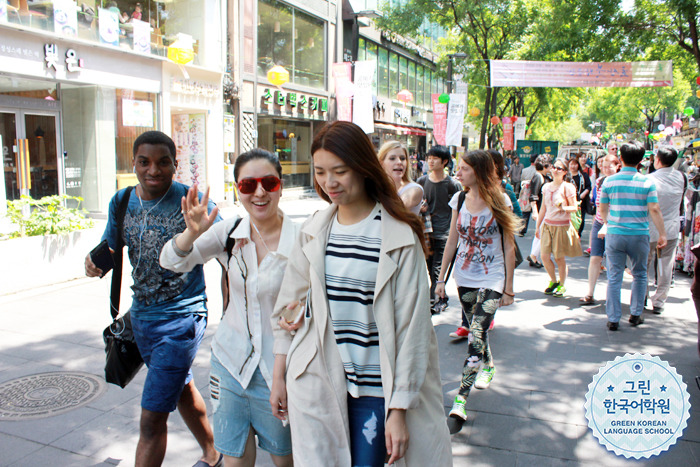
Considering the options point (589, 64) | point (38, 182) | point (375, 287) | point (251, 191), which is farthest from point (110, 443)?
point (589, 64)

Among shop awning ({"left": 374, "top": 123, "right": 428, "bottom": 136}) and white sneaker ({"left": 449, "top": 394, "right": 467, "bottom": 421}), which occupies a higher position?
shop awning ({"left": 374, "top": 123, "right": 428, "bottom": 136})

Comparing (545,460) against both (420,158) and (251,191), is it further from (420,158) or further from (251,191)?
(420,158)

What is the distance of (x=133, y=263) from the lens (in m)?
2.90

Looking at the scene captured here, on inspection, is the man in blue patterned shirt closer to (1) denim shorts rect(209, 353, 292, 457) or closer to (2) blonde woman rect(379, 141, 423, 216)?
(2) blonde woman rect(379, 141, 423, 216)

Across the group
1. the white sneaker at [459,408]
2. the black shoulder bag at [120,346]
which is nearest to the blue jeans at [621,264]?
the white sneaker at [459,408]

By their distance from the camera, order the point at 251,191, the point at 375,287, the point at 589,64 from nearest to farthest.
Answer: the point at 375,287, the point at 251,191, the point at 589,64

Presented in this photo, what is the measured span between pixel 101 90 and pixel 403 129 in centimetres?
2050

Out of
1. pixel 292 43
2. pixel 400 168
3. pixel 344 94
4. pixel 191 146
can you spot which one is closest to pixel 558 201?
pixel 400 168

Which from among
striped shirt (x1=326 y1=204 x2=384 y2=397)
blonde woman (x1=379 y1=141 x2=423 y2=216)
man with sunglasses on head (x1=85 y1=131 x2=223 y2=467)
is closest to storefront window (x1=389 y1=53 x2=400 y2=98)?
blonde woman (x1=379 y1=141 x2=423 y2=216)

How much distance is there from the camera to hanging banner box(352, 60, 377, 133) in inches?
563

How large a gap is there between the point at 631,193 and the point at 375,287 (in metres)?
4.76

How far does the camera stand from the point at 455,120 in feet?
55.3

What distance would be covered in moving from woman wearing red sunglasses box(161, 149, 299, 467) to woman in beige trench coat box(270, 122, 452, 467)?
35cm

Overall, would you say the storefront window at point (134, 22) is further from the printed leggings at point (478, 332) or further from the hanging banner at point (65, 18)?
the printed leggings at point (478, 332)
